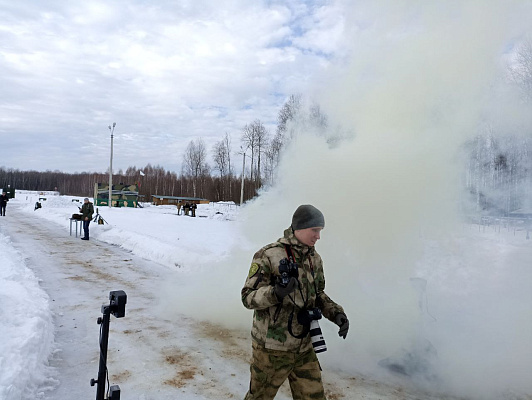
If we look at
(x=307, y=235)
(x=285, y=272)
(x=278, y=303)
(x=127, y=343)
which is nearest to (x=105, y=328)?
(x=278, y=303)

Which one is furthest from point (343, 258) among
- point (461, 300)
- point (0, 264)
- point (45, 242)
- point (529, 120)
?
point (45, 242)

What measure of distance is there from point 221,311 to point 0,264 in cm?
507

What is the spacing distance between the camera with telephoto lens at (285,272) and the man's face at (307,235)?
289 mm

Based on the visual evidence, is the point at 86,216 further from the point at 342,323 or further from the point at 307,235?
the point at 342,323

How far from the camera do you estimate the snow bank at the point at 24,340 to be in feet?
10.5

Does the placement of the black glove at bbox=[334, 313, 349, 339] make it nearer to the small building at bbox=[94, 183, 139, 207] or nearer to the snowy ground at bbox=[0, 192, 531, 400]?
the snowy ground at bbox=[0, 192, 531, 400]

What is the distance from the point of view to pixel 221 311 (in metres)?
5.53

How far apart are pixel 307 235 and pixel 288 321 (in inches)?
21.0

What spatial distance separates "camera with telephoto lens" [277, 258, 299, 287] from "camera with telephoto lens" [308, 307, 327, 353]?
0.32 meters

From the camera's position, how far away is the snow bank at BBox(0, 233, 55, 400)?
10.5 feet

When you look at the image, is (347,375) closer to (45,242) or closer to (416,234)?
(416,234)

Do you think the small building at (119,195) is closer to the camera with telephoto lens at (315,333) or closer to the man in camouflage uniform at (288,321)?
the man in camouflage uniform at (288,321)

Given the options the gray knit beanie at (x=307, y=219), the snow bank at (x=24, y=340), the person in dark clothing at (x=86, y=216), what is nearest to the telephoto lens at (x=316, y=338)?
the gray knit beanie at (x=307, y=219)

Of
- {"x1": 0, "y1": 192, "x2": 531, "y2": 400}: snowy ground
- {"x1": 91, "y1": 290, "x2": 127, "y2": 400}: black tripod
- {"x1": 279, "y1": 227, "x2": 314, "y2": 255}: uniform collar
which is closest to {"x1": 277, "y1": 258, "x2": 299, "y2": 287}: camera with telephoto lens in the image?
{"x1": 279, "y1": 227, "x2": 314, "y2": 255}: uniform collar
